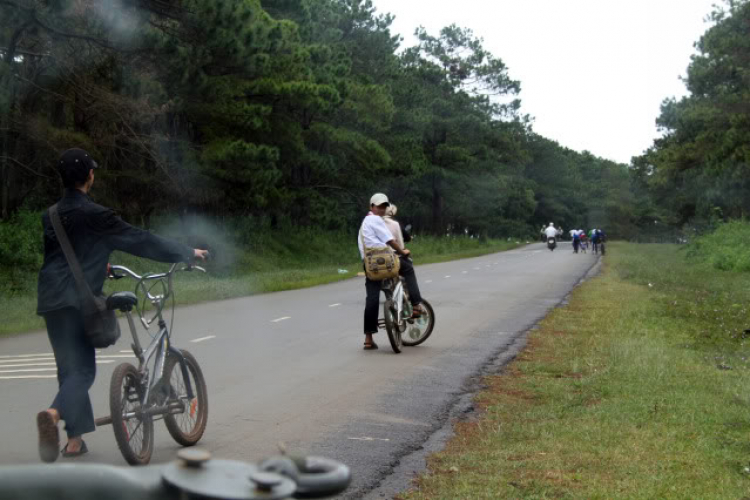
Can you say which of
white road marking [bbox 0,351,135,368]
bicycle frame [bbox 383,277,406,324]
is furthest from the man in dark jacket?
bicycle frame [bbox 383,277,406,324]

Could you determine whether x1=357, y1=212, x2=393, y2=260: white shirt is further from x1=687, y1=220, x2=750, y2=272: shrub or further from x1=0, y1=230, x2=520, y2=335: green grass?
x1=687, y1=220, x2=750, y2=272: shrub

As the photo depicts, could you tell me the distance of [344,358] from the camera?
1193 centimetres

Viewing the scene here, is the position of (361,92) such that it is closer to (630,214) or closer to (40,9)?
(40,9)

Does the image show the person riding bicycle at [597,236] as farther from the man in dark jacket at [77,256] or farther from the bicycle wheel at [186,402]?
the man in dark jacket at [77,256]

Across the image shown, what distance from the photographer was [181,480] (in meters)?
1.23

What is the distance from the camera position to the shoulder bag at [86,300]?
19.2 ft

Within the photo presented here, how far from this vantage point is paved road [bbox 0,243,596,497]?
7.11 meters

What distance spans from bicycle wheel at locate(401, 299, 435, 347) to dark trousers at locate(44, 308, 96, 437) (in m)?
7.42

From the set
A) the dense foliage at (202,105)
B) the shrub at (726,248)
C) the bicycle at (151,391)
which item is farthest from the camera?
the shrub at (726,248)

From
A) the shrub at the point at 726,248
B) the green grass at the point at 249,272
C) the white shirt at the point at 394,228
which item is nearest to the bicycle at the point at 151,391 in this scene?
the white shirt at the point at 394,228

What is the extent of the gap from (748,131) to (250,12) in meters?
27.2

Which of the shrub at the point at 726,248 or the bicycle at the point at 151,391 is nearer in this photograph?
the bicycle at the point at 151,391

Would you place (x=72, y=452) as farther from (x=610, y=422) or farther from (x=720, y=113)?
(x=720, y=113)

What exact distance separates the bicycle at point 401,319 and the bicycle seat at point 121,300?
620cm
